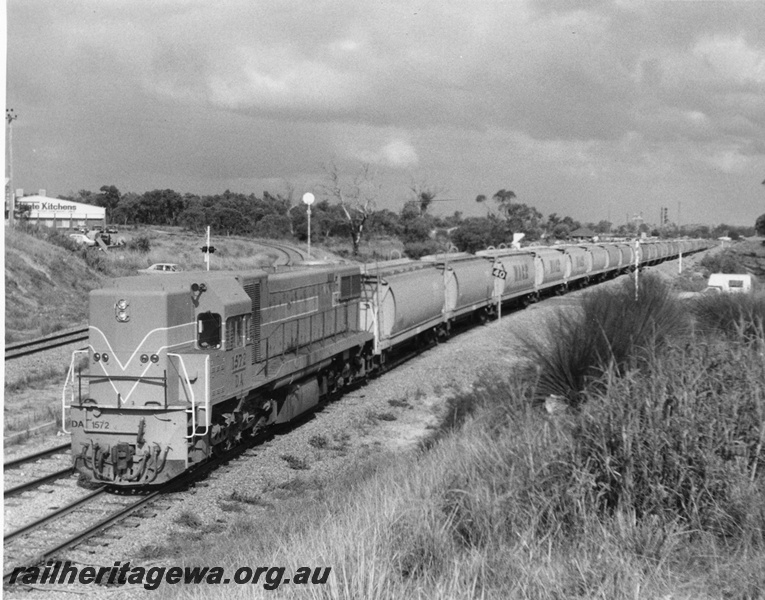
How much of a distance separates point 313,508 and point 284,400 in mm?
5985

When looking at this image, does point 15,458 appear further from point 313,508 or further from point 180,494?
point 313,508

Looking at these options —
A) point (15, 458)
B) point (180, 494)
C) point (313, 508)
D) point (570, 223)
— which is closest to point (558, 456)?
point (313, 508)

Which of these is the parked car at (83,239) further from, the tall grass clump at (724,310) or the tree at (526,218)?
the tree at (526,218)

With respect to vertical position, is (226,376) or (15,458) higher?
(226,376)

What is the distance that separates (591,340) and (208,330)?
5.92 meters

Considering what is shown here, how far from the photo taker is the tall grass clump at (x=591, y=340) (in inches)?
446

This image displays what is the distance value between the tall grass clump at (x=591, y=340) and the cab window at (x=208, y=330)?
4830mm

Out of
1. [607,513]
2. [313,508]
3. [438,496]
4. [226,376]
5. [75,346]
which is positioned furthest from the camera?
[75,346]

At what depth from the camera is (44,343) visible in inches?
1016

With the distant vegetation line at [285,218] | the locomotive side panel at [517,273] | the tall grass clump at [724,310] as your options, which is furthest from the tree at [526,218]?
the tall grass clump at [724,310]

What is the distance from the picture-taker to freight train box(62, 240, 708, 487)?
11.4 meters

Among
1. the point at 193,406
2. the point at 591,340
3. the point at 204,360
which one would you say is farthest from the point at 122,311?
the point at 591,340

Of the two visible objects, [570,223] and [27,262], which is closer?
[27,262]

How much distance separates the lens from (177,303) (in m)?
12.0
